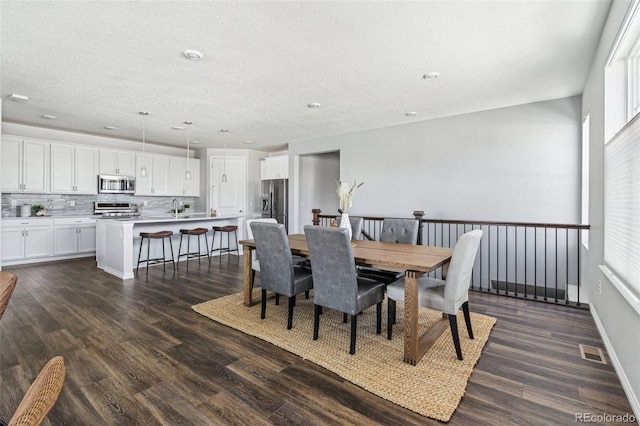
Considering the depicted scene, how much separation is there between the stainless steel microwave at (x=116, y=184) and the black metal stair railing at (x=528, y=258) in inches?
218

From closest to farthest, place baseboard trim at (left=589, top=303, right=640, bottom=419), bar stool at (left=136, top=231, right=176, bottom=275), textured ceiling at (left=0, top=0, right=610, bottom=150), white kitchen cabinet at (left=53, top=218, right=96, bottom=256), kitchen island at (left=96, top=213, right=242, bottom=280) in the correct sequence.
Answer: baseboard trim at (left=589, top=303, right=640, bottom=419)
textured ceiling at (left=0, top=0, right=610, bottom=150)
kitchen island at (left=96, top=213, right=242, bottom=280)
bar stool at (left=136, top=231, right=176, bottom=275)
white kitchen cabinet at (left=53, top=218, right=96, bottom=256)

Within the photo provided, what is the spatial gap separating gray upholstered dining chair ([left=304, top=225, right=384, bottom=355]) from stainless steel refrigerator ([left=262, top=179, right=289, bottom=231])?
4.77m

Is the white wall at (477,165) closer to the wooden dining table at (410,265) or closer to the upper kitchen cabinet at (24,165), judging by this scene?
the wooden dining table at (410,265)

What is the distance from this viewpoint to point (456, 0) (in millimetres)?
2119

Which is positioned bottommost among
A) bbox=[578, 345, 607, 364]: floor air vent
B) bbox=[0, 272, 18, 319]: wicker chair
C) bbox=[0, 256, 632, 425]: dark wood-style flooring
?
bbox=[0, 256, 632, 425]: dark wood-style flooring

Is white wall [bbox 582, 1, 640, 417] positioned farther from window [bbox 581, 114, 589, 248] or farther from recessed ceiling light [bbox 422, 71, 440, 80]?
recessed ceiling light [bbox 422, 71, 440, 80]

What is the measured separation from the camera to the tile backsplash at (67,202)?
5797 millimetres

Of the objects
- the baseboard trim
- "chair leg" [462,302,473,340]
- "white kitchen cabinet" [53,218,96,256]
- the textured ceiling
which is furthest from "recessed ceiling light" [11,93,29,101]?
the baseboard trim

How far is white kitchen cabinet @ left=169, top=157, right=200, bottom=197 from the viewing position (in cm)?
767

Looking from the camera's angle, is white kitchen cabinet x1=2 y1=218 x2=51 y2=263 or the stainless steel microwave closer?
white kitchen cabinet x1=2 y1=218 x2=51 y2=263

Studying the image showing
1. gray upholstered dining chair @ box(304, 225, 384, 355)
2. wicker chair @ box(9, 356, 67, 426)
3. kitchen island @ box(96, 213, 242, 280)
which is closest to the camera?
wicker chair @ box(9, 356, 67, 426)

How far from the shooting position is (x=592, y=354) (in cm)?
243

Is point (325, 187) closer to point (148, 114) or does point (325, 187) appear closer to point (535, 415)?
point (148, 114)

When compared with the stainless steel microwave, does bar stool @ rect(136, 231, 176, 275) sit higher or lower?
lower
